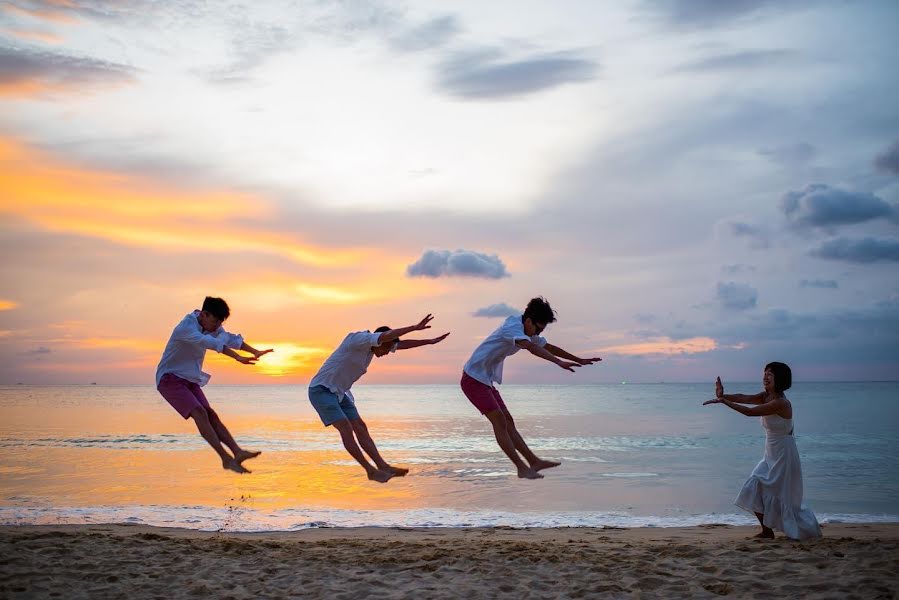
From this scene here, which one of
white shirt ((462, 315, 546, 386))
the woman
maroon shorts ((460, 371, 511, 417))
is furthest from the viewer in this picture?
the woman

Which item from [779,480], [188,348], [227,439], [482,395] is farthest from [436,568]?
[779,480]

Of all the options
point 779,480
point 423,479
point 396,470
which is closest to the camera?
point 396,470

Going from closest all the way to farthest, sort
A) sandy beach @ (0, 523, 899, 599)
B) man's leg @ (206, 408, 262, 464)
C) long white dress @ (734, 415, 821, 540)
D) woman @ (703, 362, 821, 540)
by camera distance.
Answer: sandy beach @ (0, 523, 899, 599), man's leg @ (206, 408, 262, 464), woman @ (703, 362, 821, 540), long white dress @ (734, 415, 821, 540)

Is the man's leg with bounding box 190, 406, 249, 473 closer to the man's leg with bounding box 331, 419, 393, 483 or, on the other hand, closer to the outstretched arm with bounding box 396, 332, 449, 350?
the man's leg with bounding box 331, 419, 393, 483

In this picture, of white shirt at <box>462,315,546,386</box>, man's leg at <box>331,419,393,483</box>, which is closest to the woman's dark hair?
white shirt at <box>462,315,546,386</box>

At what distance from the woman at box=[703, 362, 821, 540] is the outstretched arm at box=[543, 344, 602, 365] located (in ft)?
8.19

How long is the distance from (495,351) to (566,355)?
2.81ft

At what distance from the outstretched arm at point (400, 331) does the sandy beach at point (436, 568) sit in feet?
9.29

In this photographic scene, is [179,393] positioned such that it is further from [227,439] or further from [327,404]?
[327,404]

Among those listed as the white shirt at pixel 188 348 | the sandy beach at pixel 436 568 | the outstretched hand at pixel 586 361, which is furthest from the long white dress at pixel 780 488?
the white shirt at pixel 188 348

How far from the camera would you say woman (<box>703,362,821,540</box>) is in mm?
10141

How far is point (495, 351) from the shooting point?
30.6 ft

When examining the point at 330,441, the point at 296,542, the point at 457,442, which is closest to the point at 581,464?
the point at 457,442

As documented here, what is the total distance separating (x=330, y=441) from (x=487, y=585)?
24581mm
